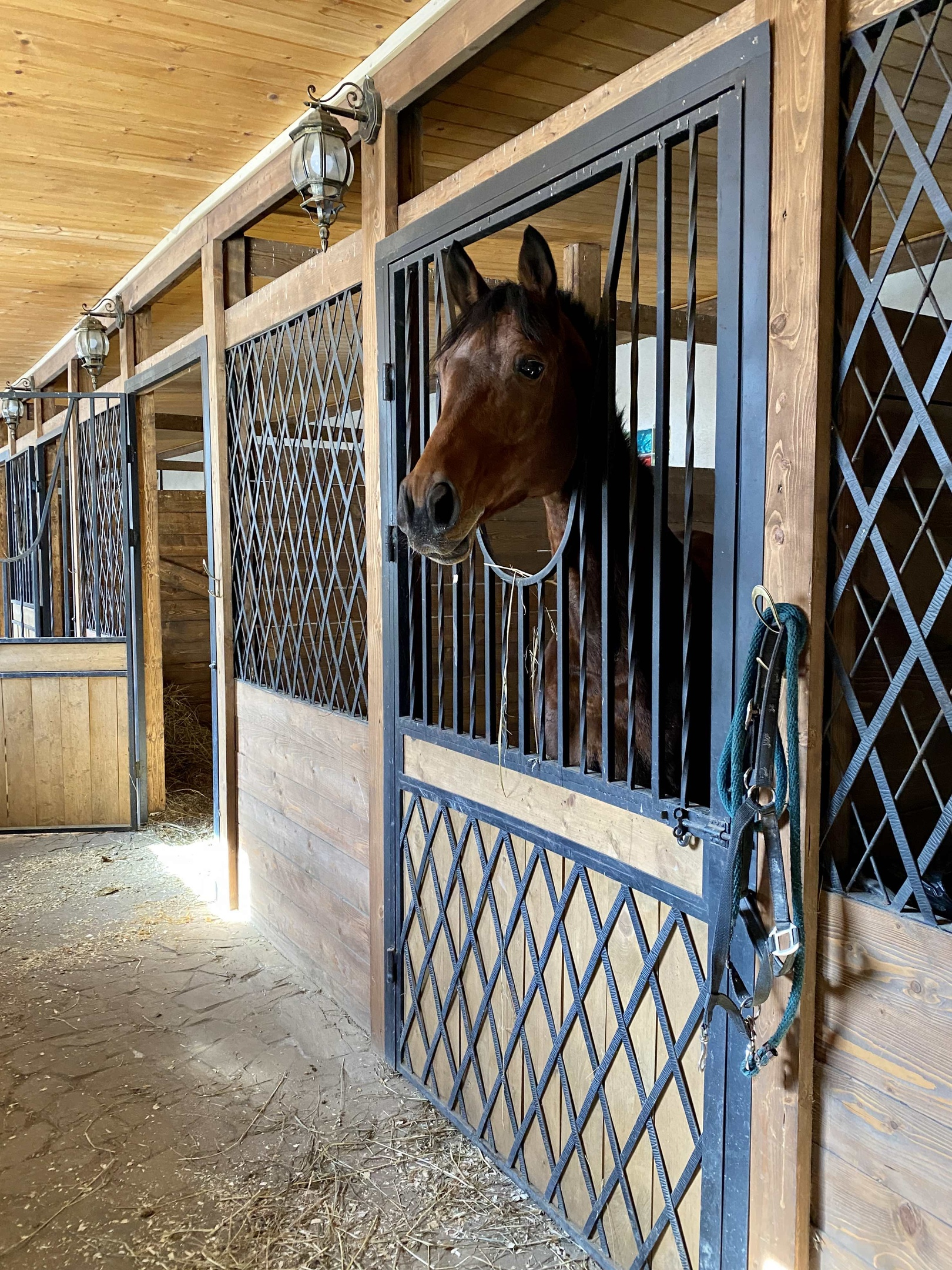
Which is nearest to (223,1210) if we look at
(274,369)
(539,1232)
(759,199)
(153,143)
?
(539,1232)

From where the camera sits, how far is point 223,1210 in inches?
73.2

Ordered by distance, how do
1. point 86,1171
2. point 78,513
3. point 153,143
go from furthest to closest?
point 78,513 → point 153,143 → point 86,1171

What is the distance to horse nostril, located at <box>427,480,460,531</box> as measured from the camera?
155cm

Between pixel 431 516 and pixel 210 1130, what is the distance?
5.27 feet

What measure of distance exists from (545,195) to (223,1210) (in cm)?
214

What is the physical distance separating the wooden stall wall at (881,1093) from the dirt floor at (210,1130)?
725mm

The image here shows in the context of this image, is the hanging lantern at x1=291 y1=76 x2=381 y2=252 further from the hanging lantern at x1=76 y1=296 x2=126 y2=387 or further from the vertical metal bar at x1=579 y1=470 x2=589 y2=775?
the hanging lantern at x1=76 y1=296 x2=126 y2=387

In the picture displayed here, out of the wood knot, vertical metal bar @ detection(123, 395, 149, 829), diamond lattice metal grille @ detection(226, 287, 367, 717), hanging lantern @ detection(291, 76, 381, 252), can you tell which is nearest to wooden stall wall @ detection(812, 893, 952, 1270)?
the wood knot

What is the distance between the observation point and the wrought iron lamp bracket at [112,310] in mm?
4473

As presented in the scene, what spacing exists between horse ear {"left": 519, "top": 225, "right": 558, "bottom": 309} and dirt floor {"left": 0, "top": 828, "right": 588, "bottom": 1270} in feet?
6.01

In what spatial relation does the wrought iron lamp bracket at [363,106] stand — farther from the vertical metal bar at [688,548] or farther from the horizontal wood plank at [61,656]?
the horizontal wood plank at [61,656]

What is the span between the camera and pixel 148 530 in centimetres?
464

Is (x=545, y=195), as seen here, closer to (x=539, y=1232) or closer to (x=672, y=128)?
(x=672, y=128)

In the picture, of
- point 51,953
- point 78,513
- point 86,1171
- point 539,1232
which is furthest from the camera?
point 78,513
